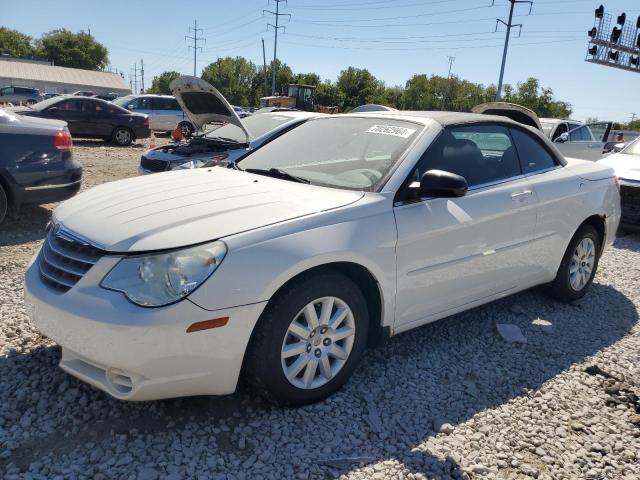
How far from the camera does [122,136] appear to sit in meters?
16.5

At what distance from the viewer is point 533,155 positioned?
4.28 metres

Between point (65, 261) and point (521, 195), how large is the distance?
9.90ft

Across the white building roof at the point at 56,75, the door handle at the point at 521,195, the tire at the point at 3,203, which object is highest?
the white building roof at the point at 56,75

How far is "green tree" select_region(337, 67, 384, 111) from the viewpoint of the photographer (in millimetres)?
83269

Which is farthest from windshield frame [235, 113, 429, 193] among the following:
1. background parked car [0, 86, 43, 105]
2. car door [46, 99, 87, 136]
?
background parked car [0, 86, 43, 105]

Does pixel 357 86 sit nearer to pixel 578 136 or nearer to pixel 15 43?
pixel 15 43

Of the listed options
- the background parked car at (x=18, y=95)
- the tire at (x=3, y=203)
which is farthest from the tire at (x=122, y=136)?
the background parked car at (x=18, y=95)

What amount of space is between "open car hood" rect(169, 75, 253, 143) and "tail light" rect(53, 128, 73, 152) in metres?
1.78

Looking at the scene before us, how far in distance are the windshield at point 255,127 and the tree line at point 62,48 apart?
102m

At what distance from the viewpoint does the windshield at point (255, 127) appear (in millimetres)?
7684

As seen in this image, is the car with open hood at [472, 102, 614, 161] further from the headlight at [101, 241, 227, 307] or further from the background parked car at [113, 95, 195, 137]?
the background parked car at [113, 95, 195, 137]

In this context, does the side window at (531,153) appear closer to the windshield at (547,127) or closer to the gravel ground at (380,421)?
the gravel ground at (380,421)

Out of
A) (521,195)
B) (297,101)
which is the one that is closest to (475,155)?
(521,195)

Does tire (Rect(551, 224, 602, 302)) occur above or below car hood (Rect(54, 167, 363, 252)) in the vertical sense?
below
